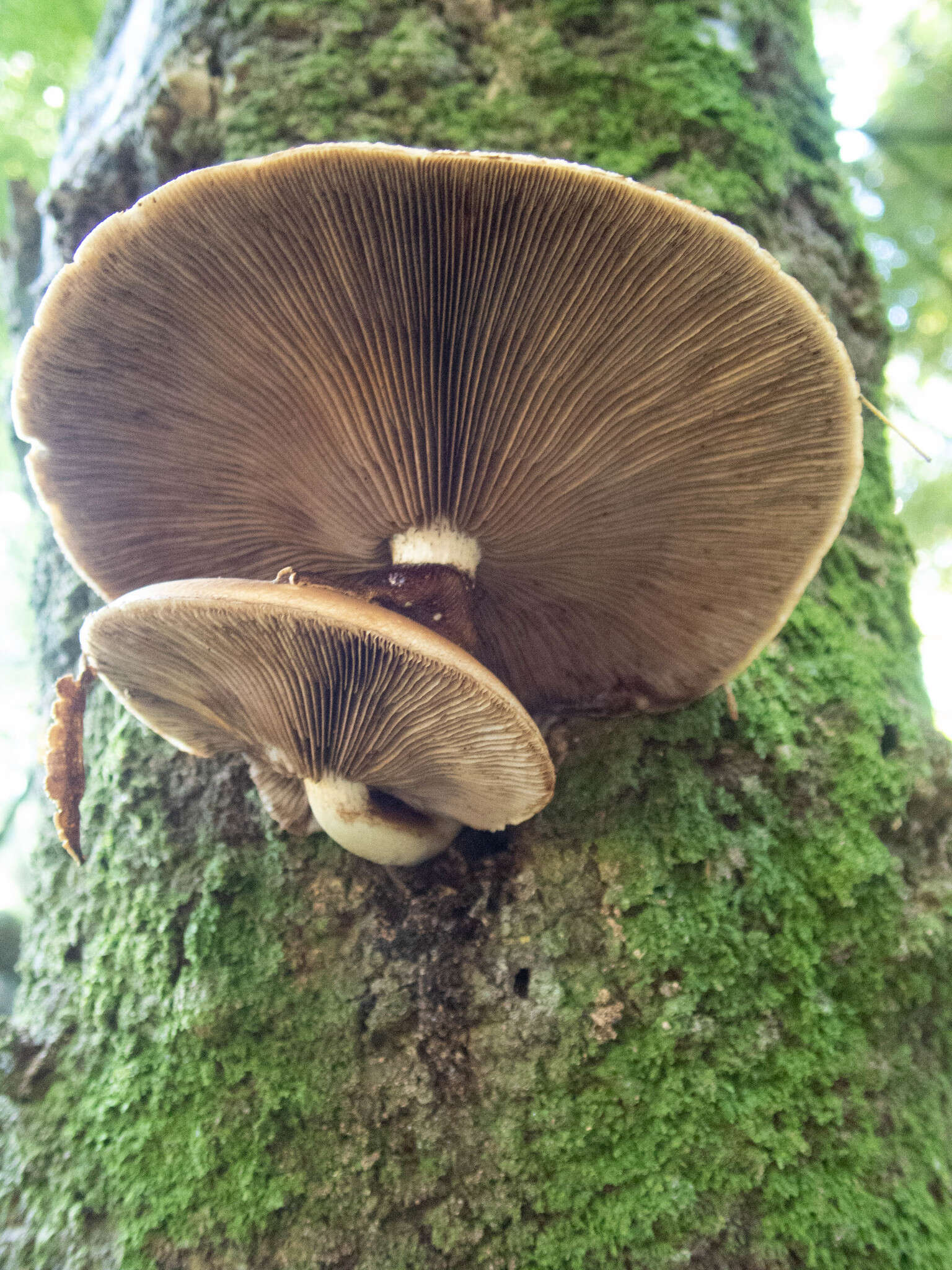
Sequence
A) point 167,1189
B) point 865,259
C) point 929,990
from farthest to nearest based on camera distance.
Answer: point 865,259 < point 929,990 < point 167,1189

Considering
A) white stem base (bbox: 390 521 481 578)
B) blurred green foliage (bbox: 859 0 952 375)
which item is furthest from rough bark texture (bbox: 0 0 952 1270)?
blurred green foliage (bbox: 859 0 952 375)

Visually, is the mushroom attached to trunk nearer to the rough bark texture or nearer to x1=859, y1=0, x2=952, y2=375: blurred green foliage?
the rough bark texture

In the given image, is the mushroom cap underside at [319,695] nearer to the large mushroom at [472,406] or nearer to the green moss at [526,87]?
the large mushroom at [472,406]

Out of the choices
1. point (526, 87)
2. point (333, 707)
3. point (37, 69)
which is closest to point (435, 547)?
point (333, 707)

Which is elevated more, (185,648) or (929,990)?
(185,648)

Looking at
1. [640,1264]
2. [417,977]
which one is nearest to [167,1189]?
[417,977]

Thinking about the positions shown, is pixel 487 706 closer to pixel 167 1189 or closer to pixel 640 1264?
pixel 640 1264

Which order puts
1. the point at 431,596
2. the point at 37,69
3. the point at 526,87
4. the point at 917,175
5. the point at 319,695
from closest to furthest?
the point at 319,695
the point at 431,596
the point at 526,87
the point at 37,69
the point at 917,175

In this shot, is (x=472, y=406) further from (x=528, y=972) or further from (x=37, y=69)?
(x=37, y=69)
